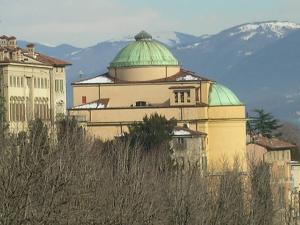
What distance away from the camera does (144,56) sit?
383 feet

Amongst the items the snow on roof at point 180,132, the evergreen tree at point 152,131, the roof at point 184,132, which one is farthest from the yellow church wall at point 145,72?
the evergreen tree at point 152,131

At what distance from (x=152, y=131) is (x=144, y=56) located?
2137 centimetres

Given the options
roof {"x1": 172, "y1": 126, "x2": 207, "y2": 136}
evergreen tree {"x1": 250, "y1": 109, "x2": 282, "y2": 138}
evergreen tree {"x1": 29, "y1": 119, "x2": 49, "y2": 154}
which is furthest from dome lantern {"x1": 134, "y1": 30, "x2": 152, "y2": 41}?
evergreen tree {"x1": 29, "y1": 119, "x2": 49, "y2": 154}

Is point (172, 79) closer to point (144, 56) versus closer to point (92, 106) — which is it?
point (144, 56)

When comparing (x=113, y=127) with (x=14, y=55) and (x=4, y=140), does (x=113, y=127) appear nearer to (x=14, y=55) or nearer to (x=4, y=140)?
(x=14, y=55)

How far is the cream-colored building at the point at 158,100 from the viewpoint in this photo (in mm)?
111000

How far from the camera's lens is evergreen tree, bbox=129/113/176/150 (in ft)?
305

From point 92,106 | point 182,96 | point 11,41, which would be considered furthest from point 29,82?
point 182,96

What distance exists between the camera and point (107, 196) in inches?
2076

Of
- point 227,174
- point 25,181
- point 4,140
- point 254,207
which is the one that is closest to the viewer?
point 25,181

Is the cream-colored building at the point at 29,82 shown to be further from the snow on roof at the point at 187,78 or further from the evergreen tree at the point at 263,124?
the evergreen tree at the point at 263,124

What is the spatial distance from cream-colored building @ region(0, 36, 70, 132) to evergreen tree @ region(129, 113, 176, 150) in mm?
7339

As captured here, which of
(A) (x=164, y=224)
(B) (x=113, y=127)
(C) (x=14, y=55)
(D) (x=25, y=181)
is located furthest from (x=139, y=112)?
(D) (x=25, y=181)

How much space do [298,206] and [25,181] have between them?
66197 mm
